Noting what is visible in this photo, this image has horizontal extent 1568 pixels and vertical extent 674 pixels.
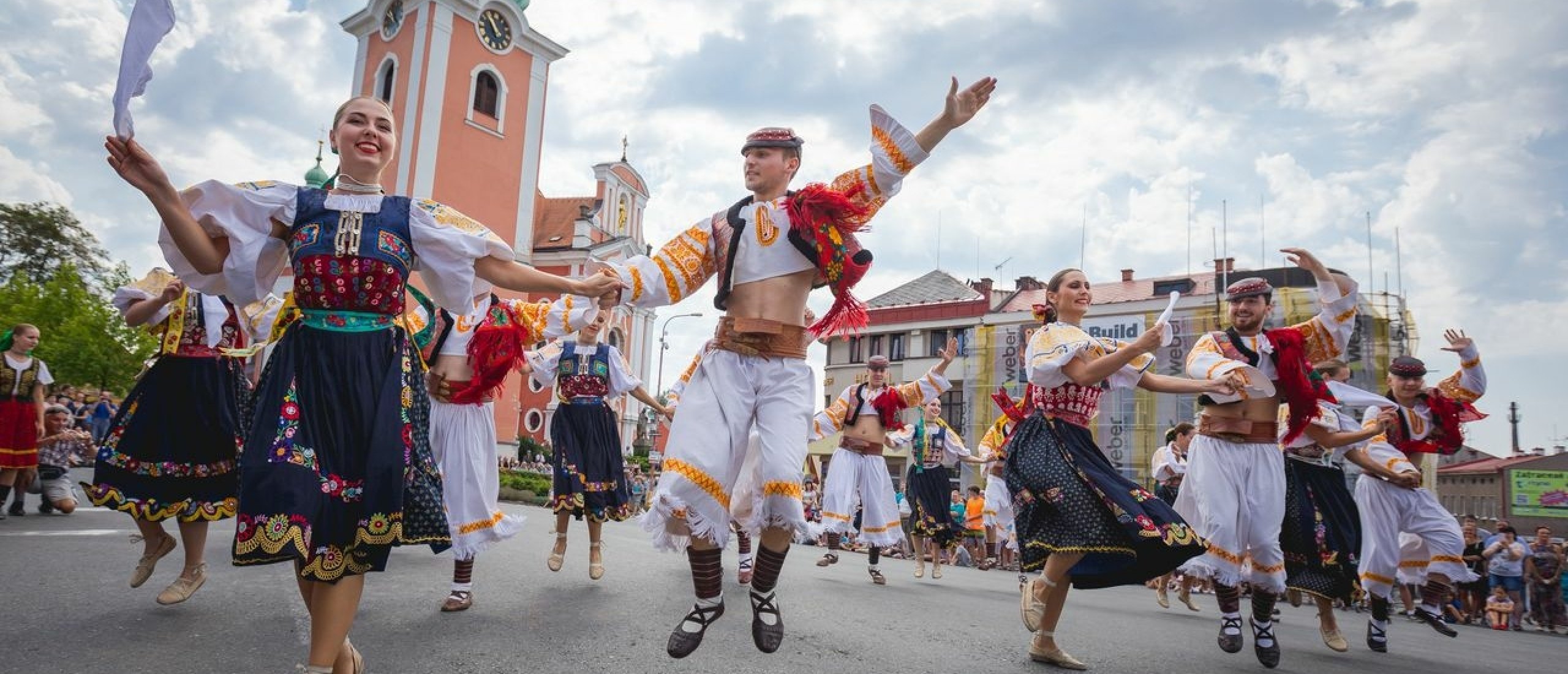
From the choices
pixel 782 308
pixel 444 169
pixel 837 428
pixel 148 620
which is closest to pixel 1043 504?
pixel 782 308

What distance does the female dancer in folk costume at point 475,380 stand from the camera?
252 inches

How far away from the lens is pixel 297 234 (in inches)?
133

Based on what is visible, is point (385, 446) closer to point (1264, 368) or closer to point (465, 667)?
point (465, 667)

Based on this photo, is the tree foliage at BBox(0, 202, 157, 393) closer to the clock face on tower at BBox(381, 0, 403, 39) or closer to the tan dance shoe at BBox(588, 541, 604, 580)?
the clock face on tower at BBox(381, 0, 403, 39)

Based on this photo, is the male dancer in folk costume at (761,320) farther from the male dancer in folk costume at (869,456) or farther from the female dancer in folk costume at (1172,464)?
the female dancer in folk costume at (1172,464)

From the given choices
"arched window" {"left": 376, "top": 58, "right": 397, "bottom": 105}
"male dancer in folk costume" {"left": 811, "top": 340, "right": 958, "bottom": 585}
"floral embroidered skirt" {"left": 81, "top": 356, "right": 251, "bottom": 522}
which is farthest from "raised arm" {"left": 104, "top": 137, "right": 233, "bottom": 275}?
"arched window" {"left": 376, "top": 58, "right": 397, "bottom": 105}

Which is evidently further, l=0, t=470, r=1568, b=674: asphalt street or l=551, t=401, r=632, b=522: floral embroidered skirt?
l=551, t=401, r=632, b=522: floral embroidered skirt

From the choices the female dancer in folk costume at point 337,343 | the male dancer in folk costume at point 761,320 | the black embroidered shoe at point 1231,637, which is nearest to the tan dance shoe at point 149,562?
the female dancer in folk costume at point 337,343

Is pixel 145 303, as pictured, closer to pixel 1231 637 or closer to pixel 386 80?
pixel 1231 637

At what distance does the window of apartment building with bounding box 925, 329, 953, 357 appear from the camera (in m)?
45.3

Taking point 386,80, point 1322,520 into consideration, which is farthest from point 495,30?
point 1322,520

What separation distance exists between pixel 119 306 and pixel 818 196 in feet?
15.8

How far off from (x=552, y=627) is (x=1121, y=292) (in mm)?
41626

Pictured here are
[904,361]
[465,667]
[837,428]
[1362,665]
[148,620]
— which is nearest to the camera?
[465,667]
